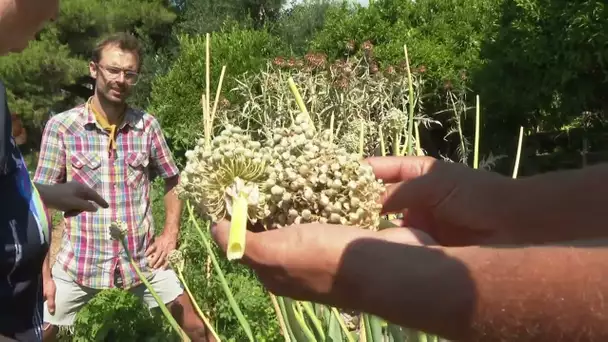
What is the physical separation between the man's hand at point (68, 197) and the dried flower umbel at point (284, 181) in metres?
0.99

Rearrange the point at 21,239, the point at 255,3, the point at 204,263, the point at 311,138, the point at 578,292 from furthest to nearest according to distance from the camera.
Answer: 1. the point at 255,3
2. the point at 204,263
3. the point at 21,239
4. the point at 311,138
5. the point at 578,292

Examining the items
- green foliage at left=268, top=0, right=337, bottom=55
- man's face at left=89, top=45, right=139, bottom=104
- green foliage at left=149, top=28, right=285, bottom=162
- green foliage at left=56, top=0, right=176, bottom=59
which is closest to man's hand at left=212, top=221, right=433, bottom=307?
man's face at left=89, top=45, right=139, bottom=104

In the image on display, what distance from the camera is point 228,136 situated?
1061mm

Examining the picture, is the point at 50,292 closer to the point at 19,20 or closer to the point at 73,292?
the point at 73,292

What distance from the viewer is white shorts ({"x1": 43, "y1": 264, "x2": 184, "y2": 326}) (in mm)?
2672

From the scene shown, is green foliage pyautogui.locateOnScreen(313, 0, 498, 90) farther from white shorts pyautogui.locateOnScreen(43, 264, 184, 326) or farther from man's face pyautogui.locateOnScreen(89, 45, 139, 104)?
white shorts pyautogui.locateOnScreen(43, 264, 184, 326)

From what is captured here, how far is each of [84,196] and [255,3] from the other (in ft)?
36.6

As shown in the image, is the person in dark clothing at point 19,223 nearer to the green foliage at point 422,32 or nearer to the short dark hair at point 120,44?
the short dark hair at point 120,44

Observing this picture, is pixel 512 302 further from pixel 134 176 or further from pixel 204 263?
pixel 204 263

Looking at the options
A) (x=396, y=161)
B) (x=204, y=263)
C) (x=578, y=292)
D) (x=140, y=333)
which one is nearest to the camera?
(x=578, y=292)

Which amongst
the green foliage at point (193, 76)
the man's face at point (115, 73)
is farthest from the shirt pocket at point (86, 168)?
the green foliage at point (193, 76)

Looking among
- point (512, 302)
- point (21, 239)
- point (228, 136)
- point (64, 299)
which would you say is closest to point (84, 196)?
point (21, 239)

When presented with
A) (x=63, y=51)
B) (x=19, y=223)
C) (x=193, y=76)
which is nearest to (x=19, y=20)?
(x=19, y=223)

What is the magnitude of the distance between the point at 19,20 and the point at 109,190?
133 centimetres
